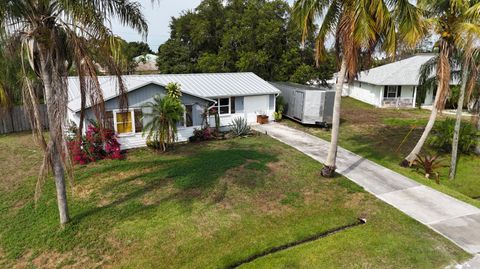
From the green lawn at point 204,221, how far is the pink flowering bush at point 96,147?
2.42 feet

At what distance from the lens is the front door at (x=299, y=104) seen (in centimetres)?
2083

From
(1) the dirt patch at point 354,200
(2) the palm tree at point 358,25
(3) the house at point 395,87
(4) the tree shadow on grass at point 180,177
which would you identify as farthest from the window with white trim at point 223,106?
(3) the house at point 395,87

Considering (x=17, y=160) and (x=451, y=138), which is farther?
(x=451, y=138)

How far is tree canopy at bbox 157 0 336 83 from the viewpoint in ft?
88.2

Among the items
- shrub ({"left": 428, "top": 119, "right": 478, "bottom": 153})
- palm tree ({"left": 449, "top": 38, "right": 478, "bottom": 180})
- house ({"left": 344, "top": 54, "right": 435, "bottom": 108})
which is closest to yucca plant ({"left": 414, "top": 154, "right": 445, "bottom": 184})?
palm tree ({"left": 449, "top": 38, "right": 478, "bottom": 180})

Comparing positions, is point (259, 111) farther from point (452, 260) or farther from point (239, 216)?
point (452, 260)

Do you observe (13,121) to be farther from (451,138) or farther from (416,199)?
(451,138)

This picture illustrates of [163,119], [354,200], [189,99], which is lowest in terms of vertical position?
[354,200]

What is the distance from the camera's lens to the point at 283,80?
28.1m

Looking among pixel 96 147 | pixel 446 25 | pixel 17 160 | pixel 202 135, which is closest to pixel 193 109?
pixel 202 135

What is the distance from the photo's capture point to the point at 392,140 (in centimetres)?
1812

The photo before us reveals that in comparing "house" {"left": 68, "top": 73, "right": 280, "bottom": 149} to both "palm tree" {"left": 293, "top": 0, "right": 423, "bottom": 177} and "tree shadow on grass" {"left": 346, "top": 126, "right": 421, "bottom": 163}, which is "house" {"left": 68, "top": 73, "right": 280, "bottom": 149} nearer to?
"tree shadow on grass" {"left": 346, "top": 126, "right": 421, "bottom": 163}

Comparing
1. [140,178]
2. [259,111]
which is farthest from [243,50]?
[140,178]

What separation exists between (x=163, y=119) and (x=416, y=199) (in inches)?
411
